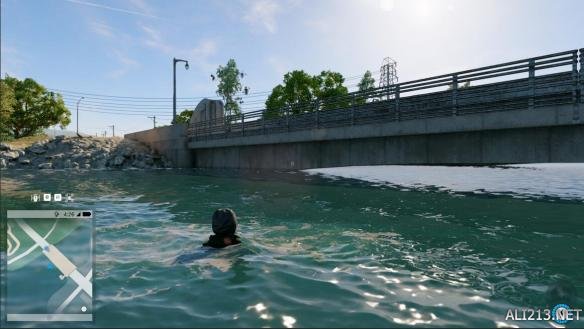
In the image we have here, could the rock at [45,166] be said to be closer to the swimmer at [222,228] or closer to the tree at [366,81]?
the swimmer at [222,228]

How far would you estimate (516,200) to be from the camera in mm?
15930

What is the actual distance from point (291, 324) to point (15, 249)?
5848 millimetres

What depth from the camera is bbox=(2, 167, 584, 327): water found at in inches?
188

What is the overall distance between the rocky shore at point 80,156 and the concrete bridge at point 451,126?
14.1m

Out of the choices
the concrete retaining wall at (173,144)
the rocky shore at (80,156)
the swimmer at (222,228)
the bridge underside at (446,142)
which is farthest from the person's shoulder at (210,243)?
the rocky shore at (80,156)

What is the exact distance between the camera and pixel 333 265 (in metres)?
6.71

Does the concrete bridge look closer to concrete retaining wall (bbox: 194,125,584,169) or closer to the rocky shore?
concrete retaining wall (bbox: 194,125,584,169)

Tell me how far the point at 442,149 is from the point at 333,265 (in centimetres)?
1106

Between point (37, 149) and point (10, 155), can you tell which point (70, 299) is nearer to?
point (10, 155)

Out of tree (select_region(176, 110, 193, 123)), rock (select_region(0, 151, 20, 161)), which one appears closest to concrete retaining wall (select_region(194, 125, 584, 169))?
rock (select_region(0, 151, 20, 161))

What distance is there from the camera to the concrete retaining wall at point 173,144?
34844 mm

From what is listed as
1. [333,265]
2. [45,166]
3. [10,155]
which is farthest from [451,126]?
[10,155]

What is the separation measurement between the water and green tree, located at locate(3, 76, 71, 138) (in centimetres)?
5860

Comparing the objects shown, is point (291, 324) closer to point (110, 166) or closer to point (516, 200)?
point (516, 200)
